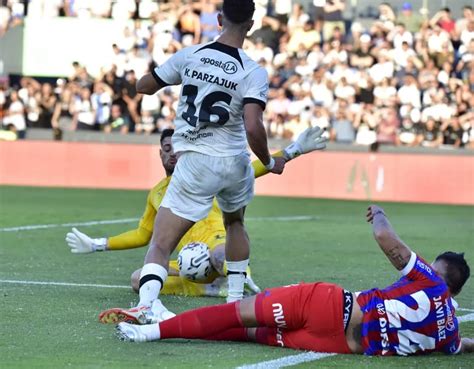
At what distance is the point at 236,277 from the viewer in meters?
8.31

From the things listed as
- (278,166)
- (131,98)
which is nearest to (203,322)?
(278,166)

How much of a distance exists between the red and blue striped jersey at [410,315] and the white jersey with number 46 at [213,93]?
Answer: 163cm

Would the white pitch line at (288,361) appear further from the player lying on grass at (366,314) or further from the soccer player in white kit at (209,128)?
the soccer player in white kit at (209,128)

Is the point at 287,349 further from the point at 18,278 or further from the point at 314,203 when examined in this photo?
the point at 314,203

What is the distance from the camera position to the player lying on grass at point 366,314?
21.6 feet

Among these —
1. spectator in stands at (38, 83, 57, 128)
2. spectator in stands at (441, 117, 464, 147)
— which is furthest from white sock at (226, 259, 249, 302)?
spectator in stands at (38, 83, 57, 128)

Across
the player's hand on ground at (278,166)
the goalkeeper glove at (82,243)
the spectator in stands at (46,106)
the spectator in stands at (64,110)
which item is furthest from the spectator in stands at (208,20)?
the player's hand on ground at (278,166)

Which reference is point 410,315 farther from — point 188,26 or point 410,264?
point 188,26

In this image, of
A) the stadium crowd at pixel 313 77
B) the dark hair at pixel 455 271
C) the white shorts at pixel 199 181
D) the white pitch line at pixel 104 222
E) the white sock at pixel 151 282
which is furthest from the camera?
the stadium crowd at pixel 313 77

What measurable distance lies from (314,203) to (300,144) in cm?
1313

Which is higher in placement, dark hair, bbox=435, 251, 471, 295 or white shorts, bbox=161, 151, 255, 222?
white shorts, bbox=161, 151, 255, 222

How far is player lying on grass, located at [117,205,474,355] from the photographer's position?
21.6 ft

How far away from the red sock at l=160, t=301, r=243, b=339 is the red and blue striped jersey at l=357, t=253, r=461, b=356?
2.41ft

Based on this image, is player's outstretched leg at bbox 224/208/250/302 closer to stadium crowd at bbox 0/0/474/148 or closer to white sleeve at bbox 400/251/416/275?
white sleeve at bbox 400/251/416/275
